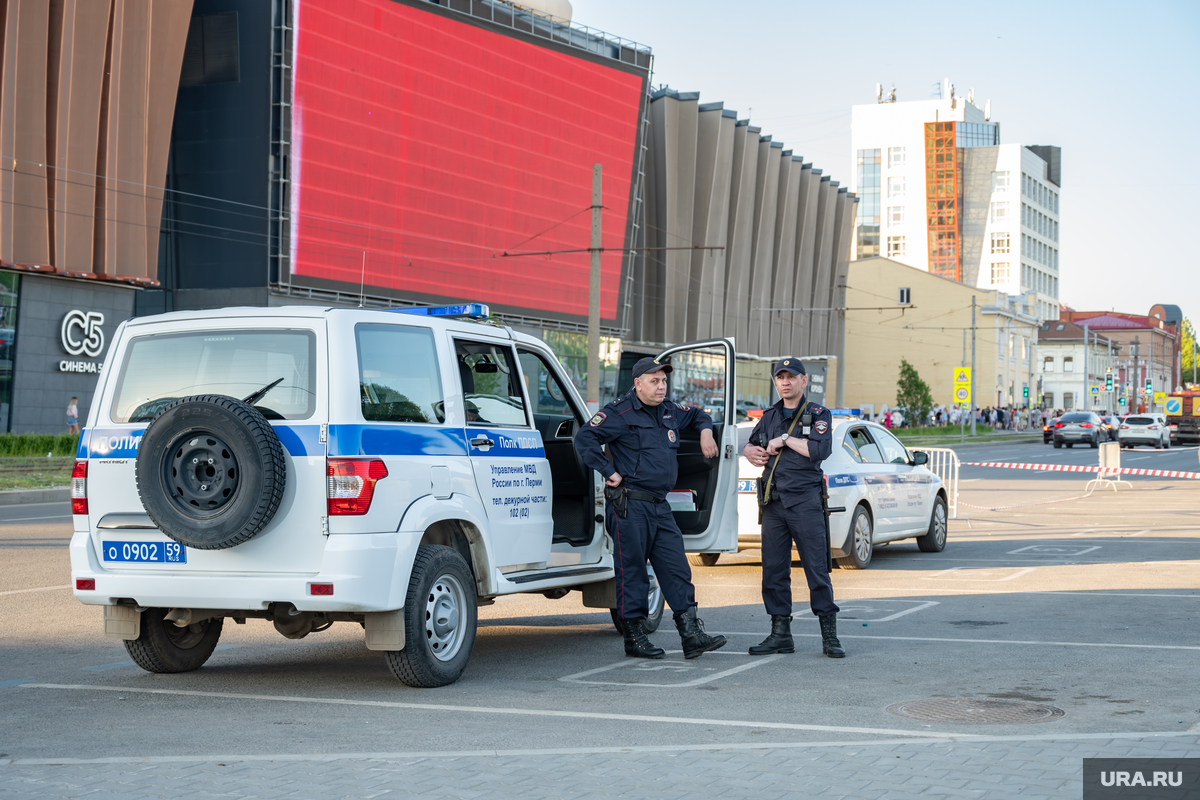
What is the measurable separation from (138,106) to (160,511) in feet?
128

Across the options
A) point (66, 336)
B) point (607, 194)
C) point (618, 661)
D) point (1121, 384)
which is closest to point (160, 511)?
point (618, 661)

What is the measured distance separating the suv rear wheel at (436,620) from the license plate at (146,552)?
1262 millimetres

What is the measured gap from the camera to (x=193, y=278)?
49094mm

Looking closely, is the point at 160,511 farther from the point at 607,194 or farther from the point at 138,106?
the point at 607,194

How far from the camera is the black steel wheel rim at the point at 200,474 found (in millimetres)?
6668

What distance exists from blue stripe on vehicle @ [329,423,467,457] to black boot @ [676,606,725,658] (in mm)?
1886

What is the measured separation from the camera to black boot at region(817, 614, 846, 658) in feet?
26.8

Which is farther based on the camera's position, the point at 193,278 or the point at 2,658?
the point at 193,278

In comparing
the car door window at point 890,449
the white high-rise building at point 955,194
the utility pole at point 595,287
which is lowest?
the car door window at point 890,449

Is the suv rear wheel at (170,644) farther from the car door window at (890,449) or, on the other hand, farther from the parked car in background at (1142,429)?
the parked car in background at (1142,429)

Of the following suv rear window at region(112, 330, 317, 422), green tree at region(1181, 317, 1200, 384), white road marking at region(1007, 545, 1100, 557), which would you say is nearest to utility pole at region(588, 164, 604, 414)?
white road marking at region(1007, 545, 1100, 557)

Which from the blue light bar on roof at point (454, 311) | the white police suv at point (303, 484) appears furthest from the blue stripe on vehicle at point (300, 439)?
the blue light bar on roof at point (454, 311)

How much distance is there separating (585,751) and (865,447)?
9288 millimetres

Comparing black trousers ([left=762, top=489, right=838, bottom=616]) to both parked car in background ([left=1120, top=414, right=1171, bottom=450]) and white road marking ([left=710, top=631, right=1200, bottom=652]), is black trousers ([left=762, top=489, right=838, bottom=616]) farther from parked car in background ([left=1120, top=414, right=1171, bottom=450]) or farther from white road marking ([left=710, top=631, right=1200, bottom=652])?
parked car in background ([left=1120, top=414, right=1171, bottom=450])
